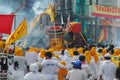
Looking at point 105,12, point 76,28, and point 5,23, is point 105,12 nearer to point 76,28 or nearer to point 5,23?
point 76,28

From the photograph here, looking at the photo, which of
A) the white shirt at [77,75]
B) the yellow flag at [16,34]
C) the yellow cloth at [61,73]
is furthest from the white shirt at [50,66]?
the yellow flag at [16,34]

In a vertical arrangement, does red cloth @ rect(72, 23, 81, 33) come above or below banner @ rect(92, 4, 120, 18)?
below

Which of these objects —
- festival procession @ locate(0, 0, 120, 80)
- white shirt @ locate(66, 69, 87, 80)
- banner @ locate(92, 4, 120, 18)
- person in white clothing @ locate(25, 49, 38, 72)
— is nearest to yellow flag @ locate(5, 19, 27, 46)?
festival procession @ locate(0, 0, 120, 80)

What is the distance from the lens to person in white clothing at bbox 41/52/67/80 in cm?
1538

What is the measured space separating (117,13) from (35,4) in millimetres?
17489

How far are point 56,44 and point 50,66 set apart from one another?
17522 mm

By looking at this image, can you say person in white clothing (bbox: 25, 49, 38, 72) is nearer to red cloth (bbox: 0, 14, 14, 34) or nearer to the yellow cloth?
the yellow cloth

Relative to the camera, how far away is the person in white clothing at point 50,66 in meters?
15.4

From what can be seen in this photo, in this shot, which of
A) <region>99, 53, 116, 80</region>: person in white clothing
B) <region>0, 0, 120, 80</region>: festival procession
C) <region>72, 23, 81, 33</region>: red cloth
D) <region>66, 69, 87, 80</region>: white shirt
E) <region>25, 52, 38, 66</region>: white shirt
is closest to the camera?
<region>66, 69, 87, 80</region>: white shirt

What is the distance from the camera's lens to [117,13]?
45.4 meters

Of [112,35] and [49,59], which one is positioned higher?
[49,59]

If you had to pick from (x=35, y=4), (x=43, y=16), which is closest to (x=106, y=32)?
(x=35, y=4)

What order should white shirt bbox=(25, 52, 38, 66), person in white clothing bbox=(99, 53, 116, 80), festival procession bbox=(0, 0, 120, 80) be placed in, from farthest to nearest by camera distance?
white shirt bbox=(25, 52, 38, 66) < person in white clothing bbox=(99, 53, 116, 80) < festival procession bbox=(0, 0, 120, 80)

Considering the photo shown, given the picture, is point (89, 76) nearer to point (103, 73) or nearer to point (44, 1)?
point (103, 73)
